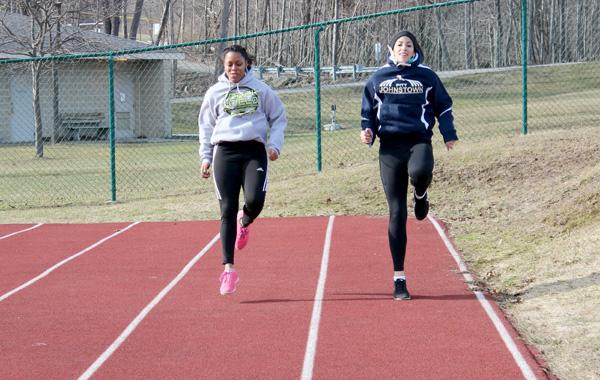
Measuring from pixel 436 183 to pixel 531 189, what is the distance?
149cm

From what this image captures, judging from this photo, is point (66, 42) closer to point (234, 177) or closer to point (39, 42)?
point (39, 42)

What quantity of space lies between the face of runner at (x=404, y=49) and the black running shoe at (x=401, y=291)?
167 cm

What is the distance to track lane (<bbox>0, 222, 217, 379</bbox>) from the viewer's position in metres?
6.39

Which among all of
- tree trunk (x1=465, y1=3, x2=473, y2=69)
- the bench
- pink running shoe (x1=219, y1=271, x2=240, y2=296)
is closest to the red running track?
pink running shoe (x1=219, y1=271, x2=240, y2=296)

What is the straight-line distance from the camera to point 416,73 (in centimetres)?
751

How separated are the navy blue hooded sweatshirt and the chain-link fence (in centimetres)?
703

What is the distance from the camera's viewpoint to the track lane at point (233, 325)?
6051 mm

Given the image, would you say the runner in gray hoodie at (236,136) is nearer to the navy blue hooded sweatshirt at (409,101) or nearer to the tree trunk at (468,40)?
the navy blue hooded sweatshirt at (409,101)

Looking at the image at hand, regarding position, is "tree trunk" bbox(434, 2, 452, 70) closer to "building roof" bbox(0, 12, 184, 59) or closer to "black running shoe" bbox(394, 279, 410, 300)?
"building roof" bbox(0, 12, 184, 59)

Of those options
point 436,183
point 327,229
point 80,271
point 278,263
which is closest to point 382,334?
point 278,263

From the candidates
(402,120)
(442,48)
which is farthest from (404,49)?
(442,48)

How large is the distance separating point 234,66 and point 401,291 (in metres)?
2.11

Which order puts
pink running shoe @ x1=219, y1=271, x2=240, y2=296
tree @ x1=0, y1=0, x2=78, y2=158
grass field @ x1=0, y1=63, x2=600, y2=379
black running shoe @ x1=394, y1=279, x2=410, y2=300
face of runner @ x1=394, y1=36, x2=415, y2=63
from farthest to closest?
tree @ x1=0, y1=0, x2=78, y2=158 < pink running shoe @ x1=219, y1=271, x2=240, y2=296 < black running shoe @ x1=394, y1=279, x2=410, y2=300 < grass field @ x1=0, y1=63, x2=600, y2=379 < face of runner @ x1=394, y1=36, x2=415, y2=63

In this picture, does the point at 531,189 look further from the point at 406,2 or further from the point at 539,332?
the point at 406,2
